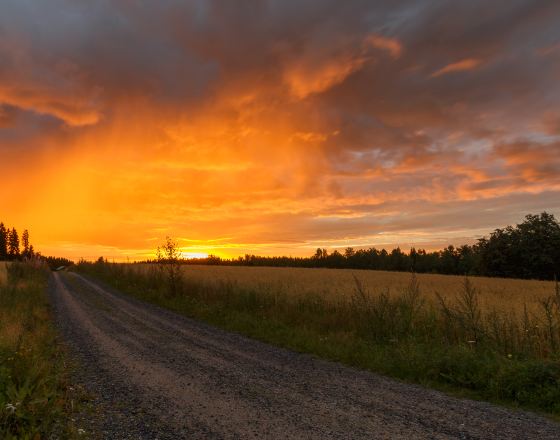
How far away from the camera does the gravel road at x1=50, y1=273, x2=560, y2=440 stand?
236 inches

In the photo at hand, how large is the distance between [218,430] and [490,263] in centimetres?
7612

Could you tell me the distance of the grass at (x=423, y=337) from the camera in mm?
8188

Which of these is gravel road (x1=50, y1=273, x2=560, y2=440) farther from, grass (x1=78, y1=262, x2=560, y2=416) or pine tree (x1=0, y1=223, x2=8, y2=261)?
pine tree (x1=0, y1=223, x2=8, y2=261)

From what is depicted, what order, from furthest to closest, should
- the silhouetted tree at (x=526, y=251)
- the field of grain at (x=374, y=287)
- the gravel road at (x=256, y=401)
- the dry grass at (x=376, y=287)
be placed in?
the silhouetted tree at (x=526, y=251) < the field of grain at (x=374, y=287) < the dry grass at (x=376, y=287) < the gravel road at (x=256, y=401)

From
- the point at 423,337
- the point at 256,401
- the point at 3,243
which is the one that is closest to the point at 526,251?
the point at 423,337

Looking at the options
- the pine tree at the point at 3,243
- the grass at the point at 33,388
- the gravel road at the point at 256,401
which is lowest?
the gravel road at the point at 256,401

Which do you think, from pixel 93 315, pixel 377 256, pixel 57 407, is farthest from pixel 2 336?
pixel 377 256

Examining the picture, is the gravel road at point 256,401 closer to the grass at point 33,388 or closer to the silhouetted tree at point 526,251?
the grass at point 33,388

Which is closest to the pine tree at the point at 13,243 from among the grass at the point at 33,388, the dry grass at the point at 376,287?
the dry grass at the point at 376,287

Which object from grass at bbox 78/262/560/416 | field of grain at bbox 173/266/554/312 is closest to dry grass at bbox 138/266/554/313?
field of grain at bbox 173/266/554/312

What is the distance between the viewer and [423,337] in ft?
38.8

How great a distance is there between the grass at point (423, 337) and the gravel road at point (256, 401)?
34.7 inches

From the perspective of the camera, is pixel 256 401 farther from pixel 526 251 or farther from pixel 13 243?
pixel 13 243

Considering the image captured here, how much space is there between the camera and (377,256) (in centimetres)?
14438
